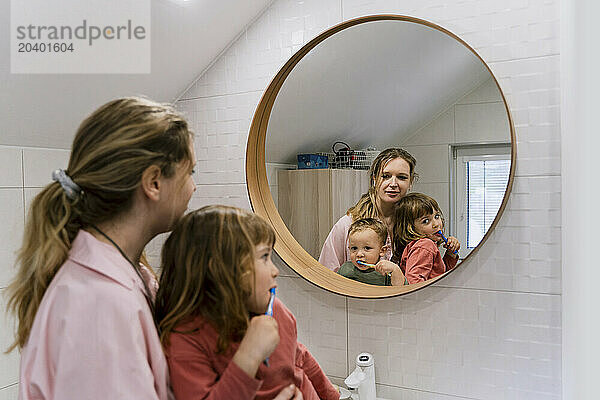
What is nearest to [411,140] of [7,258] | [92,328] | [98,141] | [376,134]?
[376,134]

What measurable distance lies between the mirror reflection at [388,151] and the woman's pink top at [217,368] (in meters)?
0.65

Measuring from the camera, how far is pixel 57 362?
0.85m

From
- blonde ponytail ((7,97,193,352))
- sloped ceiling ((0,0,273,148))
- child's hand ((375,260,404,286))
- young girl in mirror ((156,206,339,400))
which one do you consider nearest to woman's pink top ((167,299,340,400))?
young girl in mirror ((156,206,339,400))

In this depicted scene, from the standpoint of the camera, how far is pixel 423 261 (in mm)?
1668

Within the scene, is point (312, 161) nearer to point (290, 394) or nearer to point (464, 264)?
point (464, 264)

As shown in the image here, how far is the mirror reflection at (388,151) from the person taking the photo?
62.1 inches

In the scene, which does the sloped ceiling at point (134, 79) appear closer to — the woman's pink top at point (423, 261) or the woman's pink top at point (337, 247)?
the woman's pink top at point (337, 247)

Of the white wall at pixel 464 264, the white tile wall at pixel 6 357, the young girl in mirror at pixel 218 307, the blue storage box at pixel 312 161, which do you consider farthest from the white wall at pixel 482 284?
the white tile wall at pixel 6 357

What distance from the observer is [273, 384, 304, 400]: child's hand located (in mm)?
1046

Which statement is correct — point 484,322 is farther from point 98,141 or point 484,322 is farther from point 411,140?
point 98,141

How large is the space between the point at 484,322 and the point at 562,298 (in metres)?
0.22

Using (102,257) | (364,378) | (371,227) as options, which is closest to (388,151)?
(371,227)

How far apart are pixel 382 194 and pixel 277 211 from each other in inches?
15.5

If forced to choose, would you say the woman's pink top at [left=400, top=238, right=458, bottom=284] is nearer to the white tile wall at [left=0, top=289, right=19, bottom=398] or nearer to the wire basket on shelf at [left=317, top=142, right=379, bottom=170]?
the wire basket on shelf at [left=317, top=142, right=379, bottom=170]
